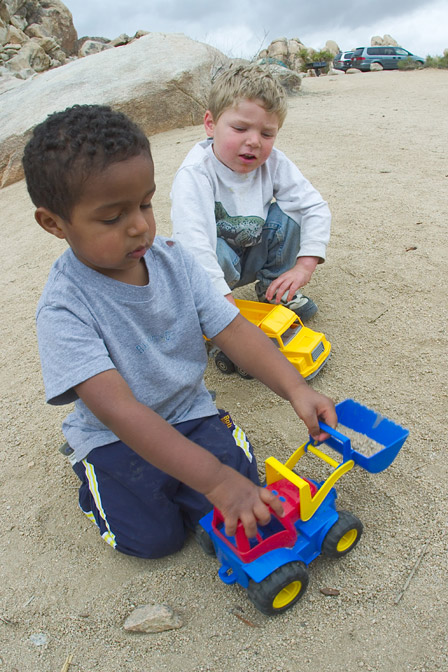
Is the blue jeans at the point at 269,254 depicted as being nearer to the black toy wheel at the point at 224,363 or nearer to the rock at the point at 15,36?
the black toy wheel at the point at 224,363

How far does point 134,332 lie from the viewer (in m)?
1.52

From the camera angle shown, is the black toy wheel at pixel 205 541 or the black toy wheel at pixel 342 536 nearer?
the black toy wheel at pixel 342 536

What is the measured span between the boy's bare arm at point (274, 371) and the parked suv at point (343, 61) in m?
21.8

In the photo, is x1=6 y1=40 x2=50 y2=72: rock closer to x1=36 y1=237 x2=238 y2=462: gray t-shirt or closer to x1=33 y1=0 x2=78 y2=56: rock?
x1=33 y1=0 x2=78 y2=56: rock

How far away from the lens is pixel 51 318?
1.38 metres

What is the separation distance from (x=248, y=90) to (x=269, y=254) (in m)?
0.78

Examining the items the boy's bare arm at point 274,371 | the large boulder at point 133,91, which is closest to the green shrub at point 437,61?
the large boulder at point 133,91

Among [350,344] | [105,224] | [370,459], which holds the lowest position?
[350,344]

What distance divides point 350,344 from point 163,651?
154 centimetres

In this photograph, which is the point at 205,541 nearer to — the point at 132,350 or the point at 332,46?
the point at 132,350

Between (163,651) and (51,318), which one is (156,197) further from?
(163,651)

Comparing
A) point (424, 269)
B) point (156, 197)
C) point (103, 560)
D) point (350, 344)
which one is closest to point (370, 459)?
point (103, 560)

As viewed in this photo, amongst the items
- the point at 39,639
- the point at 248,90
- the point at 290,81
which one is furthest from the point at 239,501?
the point at 290,81

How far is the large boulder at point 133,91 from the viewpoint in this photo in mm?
6703
